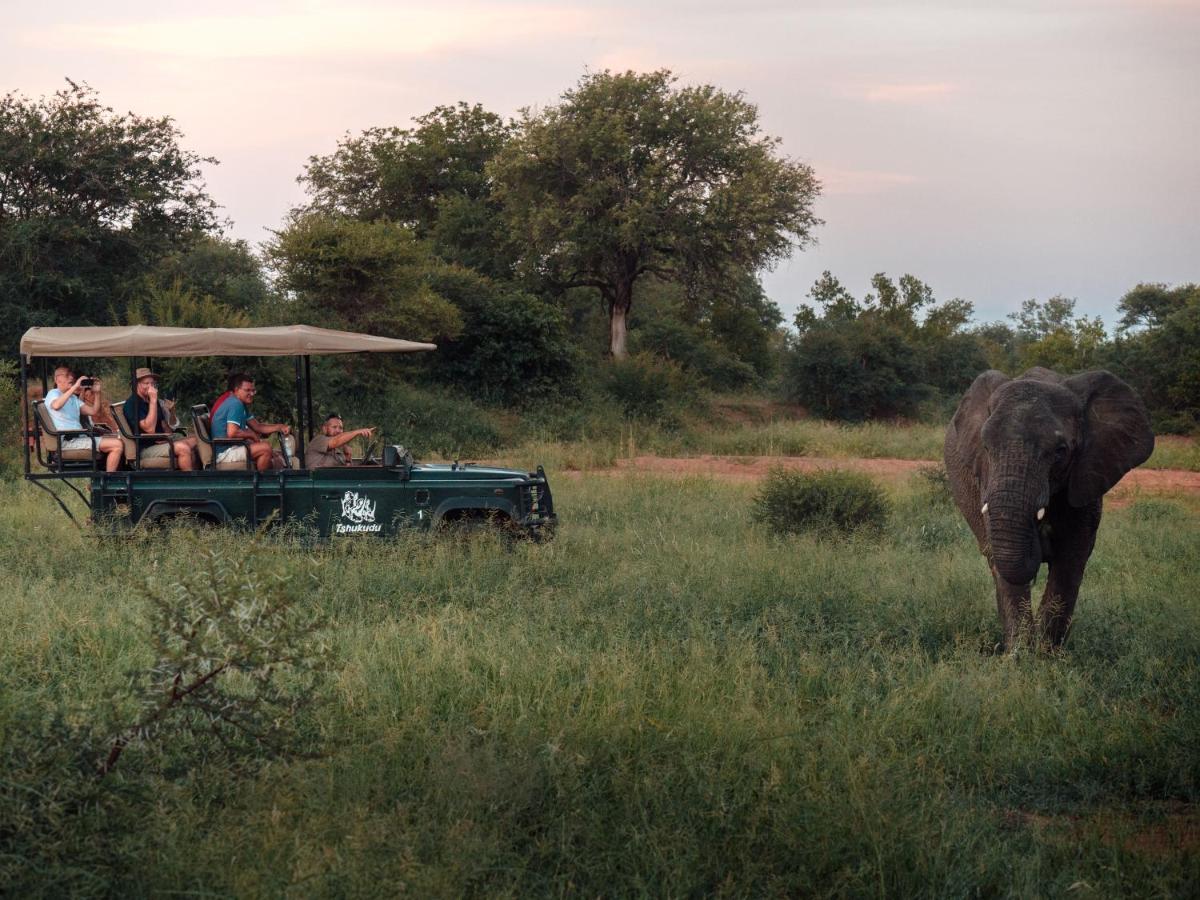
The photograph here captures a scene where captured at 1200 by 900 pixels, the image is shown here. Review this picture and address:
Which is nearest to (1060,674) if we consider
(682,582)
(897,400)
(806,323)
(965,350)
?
(682,582)

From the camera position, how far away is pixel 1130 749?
6590mm

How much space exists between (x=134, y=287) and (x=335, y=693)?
25.5 m

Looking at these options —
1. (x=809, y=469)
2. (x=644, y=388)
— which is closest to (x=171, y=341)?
(x=809, y=469)

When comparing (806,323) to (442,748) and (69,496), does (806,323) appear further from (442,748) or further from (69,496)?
(442,748)

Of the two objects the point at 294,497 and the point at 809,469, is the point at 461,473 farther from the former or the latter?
the point at 809,469

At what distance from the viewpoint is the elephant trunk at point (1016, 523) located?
27.2ft

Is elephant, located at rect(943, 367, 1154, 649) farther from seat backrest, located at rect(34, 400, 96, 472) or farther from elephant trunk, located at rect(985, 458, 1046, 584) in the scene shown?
seat backrest, located at rect(34, 400, 96, 472)

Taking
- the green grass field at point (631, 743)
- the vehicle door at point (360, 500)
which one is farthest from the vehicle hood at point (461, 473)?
the green grass field at point (631, 743)

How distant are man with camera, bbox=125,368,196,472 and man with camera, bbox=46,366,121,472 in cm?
24

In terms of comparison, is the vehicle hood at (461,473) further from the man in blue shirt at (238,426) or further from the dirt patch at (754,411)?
the dirt patch at (754,411)

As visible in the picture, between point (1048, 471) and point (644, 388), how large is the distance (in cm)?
2582

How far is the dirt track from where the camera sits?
21.7 meters

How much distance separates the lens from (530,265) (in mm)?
38906

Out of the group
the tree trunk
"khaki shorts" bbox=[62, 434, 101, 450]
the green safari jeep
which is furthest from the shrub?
the tree trunk
